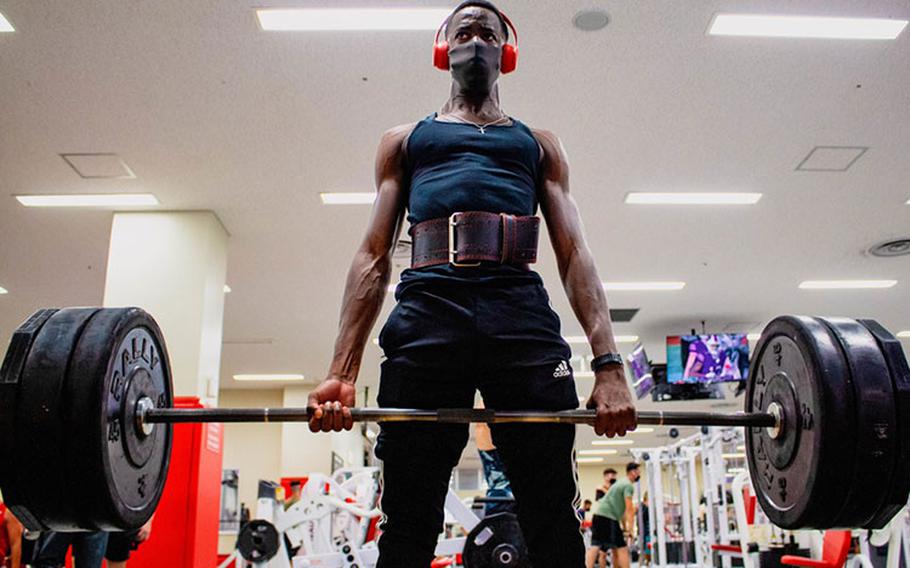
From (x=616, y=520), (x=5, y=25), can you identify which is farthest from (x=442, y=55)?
(x=616, y=520)

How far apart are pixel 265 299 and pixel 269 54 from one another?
4.47m

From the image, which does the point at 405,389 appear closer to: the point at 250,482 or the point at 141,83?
the point at 141,83

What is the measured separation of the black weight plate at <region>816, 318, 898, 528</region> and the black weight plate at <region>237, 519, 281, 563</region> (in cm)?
406

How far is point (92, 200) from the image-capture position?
581cm

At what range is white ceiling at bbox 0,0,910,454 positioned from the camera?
3975mm

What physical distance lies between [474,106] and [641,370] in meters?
7.94

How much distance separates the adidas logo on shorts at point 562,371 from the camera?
162 cm

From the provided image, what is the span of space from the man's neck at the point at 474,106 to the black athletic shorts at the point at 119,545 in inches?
117

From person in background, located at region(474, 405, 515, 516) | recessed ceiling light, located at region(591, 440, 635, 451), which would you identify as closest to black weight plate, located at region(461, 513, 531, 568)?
person in background, located at region(474, 405, 515, 516)

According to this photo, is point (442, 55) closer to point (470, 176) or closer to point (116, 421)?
point (470, 176)

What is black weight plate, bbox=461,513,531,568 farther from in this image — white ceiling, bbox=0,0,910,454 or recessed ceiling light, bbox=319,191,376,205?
recessed ceiling light, bbox=319,191,376,205

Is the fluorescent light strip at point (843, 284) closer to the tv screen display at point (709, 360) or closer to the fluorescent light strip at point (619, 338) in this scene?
A: the tv screen display at point (709, 360)

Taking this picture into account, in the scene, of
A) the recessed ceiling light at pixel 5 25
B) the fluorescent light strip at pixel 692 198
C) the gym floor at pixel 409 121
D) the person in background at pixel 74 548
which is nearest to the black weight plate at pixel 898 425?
the gym floor at pixel 409 121

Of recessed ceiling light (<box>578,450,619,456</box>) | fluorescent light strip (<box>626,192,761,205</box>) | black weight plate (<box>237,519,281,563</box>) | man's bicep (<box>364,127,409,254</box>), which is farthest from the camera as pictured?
recessed ceiling light (<box>578,450,619,456</box>)
